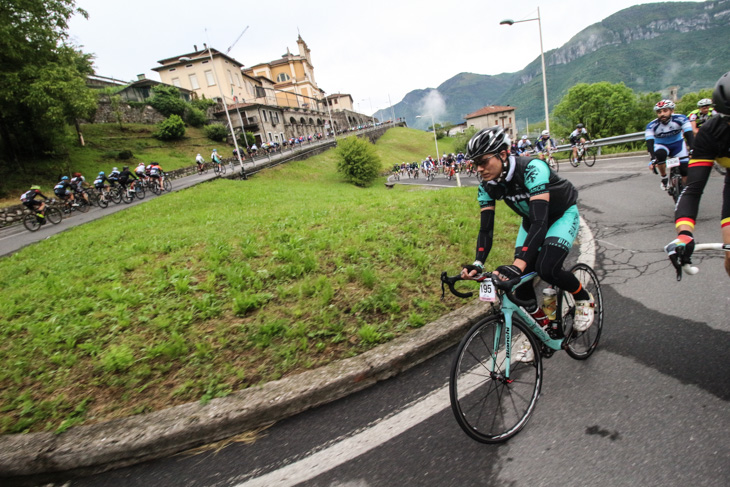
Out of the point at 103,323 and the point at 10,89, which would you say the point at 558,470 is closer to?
the point at 103,323

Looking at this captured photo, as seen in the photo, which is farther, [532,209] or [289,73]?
[289,73]

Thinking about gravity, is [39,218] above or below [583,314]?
above

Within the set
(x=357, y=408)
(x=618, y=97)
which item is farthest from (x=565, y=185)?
(x=618, y=97)

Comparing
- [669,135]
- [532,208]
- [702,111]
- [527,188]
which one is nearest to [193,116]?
[702,111]

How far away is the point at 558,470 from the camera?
2.13m

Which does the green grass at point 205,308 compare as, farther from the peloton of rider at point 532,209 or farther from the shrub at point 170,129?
the shrub at point 170,129

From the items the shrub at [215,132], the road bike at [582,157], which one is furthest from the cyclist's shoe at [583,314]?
the shrub at [215,132]

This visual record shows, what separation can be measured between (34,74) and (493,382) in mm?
29061

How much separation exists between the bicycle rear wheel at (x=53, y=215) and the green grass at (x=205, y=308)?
10.7 m

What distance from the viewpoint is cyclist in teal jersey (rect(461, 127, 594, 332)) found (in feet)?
9.00

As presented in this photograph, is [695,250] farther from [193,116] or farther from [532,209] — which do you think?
[193,116]

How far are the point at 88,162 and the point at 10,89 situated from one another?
1042cm

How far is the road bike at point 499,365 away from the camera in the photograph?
8.02ft

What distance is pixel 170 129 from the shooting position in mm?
41062
